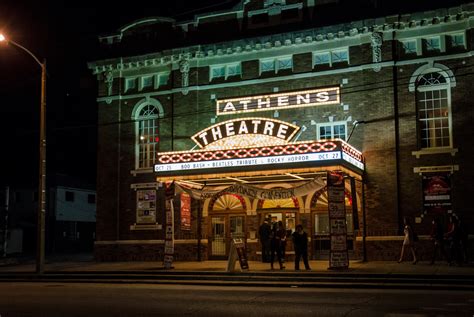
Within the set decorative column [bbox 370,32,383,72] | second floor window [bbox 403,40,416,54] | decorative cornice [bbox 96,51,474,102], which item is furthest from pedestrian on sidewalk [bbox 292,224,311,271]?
second floor window [bbox 403,40,416,54]

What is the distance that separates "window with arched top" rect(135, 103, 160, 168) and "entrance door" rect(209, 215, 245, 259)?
4.48 meters

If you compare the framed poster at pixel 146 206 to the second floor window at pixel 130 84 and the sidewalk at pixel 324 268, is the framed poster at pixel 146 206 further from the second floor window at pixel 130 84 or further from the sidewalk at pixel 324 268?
the second floor window at pixel 130 84

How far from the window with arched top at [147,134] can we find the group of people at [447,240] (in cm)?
1256

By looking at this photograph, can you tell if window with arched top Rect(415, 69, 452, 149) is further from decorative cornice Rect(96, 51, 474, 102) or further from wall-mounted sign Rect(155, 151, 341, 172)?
wall-mounted sign Rect(155, 151, 341, 172)

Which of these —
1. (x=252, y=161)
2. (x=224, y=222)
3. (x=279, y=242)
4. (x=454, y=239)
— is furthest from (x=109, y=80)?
(x=454, y=239)

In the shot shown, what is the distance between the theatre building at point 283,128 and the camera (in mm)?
23703

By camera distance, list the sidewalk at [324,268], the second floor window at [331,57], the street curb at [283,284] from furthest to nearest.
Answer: the second floor window at [331,57]
the sidewalk at [324,268]
the street curb at [283,284]

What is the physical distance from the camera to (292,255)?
85.3 ft

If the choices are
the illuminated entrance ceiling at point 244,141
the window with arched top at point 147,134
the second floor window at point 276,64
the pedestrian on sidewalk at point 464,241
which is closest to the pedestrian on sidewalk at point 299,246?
the illuminated entrance ceiling at point 244,141

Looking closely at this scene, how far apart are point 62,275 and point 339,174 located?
37.0ft

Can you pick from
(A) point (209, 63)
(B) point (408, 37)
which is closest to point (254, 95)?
(A) point (209, 63)

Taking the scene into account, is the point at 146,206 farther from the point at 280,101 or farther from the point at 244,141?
the point at 280,101

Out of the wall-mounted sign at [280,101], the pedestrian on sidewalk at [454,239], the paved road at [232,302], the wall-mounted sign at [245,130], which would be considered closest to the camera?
the paved road at [232,302]

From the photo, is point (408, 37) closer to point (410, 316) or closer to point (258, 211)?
point (258, 211)
